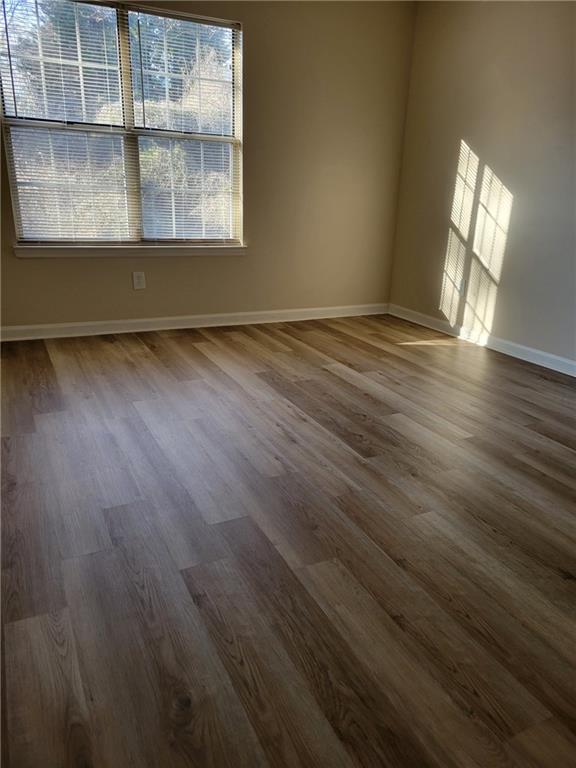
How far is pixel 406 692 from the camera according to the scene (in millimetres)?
1098

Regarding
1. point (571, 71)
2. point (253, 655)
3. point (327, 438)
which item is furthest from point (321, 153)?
point (253, 655)

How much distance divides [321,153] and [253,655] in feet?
12.6

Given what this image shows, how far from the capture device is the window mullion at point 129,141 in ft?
10.6

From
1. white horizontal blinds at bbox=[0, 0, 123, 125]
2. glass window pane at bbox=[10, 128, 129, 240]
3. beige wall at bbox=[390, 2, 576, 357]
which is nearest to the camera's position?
white horizontal blinds at bbox=[0, 0, 123, 125]

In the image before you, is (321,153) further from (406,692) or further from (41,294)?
(406,692)

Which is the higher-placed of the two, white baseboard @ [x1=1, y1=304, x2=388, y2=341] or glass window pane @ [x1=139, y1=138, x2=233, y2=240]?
glass window pane @ [x1=139, y1=138, x2=233, y2=240]

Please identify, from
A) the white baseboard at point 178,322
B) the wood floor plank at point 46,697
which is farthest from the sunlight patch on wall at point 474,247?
the wood floor plank at point 46,697

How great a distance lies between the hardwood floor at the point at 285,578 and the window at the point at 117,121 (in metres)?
1.39

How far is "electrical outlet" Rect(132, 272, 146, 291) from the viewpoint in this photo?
370 cm

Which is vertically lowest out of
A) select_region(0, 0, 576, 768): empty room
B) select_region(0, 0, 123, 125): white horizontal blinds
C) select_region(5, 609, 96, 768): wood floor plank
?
select_region(5, 609, 96, 768): wood floor plank

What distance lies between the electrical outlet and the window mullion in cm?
25

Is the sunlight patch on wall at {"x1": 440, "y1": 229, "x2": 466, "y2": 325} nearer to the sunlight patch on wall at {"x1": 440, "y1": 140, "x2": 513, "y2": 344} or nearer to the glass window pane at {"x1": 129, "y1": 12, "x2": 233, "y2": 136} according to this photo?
the sunlight patch on wall at {"x1": 440, "y1": 140, "x2": 513, "y2": 344}

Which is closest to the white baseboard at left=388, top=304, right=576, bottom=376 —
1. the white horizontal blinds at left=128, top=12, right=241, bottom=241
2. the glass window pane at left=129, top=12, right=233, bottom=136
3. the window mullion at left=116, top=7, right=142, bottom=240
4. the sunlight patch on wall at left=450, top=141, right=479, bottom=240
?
the sunlight patch on wall at left=450, top=141, right=479, bottom=240

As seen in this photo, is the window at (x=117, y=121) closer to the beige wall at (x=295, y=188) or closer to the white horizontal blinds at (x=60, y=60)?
the white horizontal blinds at (x=60, y=60)
